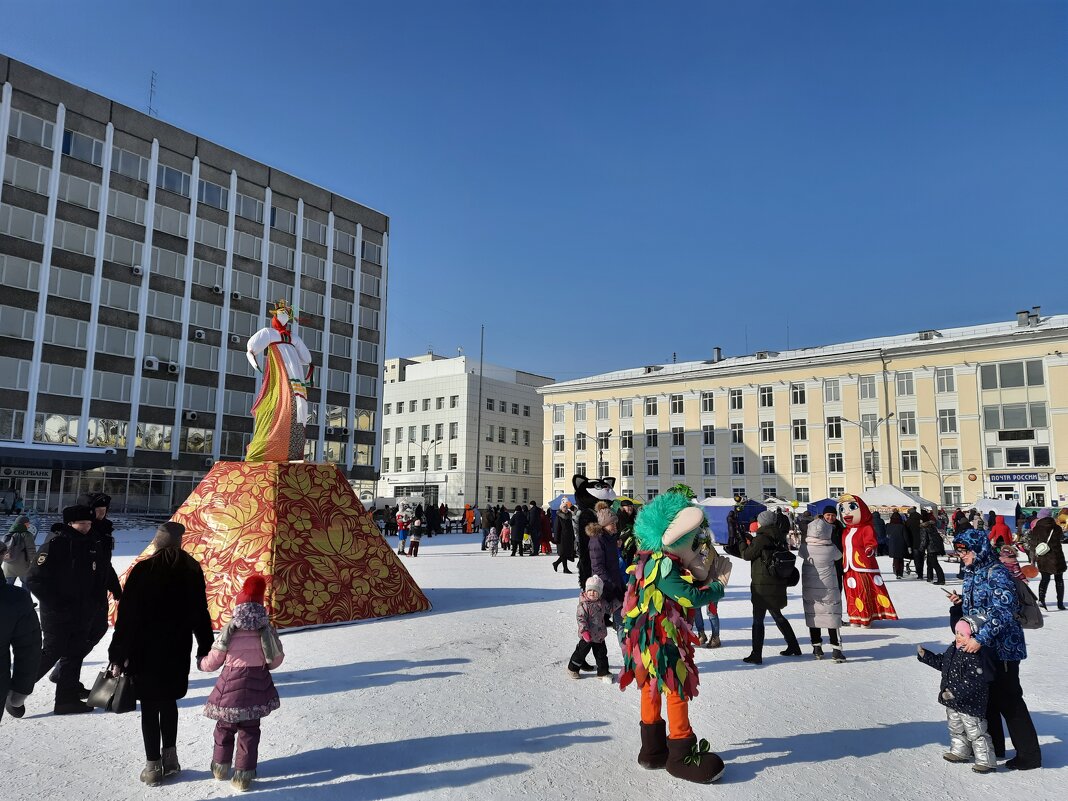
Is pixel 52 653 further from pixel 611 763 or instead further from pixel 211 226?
pixel 211 226

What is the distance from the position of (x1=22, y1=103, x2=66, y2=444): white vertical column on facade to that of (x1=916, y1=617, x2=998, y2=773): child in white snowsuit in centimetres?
4059

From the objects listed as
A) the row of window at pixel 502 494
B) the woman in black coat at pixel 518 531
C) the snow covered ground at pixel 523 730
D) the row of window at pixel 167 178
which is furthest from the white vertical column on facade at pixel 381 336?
the snow covered ground at pixel 523 730

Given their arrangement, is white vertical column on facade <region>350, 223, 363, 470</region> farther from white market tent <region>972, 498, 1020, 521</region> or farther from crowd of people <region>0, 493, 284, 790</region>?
crowd of people <region>0, 493, 284, 790</region>

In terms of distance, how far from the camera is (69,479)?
3619 cm

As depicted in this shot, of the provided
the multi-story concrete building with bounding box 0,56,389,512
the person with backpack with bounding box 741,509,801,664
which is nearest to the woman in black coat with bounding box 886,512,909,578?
the person with backpack with bounding box 741,509,801,664

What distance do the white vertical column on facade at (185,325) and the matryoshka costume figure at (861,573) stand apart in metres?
39.1

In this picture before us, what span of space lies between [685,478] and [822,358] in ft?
43.7

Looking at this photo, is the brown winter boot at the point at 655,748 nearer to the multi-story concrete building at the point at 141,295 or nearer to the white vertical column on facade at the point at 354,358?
the multi-story concrete building at the point at 141,295

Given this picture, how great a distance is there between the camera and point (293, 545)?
945cm

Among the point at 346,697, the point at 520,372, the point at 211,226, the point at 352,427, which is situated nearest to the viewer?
the point at 346,697

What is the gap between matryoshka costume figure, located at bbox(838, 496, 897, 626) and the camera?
9875 mm

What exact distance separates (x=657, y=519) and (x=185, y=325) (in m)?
42.3

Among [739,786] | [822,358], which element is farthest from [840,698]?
[822,358]

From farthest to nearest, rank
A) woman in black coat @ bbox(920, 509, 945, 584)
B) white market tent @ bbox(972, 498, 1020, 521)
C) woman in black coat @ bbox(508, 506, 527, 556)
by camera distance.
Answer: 1. white market tent @ bbox(972, 498, 1020, 521)
2. woman in black coat @ bbox(508, 506, 527, 556)
3. woman in black coat @ bbox(920, 509, 945, 584)
